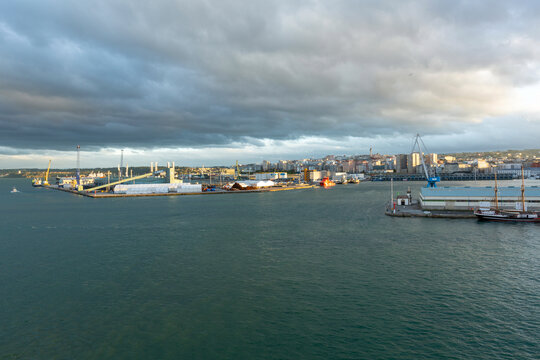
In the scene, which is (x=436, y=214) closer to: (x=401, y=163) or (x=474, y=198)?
(x=474, y=198)

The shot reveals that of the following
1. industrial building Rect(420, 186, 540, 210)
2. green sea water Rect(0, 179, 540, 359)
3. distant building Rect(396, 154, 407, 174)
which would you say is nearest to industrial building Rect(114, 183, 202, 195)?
green sea water Rect(0, 179, 540, 359)

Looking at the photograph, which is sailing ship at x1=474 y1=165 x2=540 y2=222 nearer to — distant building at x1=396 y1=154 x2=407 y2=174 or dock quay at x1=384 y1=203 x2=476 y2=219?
dock quay at x1=384 y1=203 x2=476 y2=219

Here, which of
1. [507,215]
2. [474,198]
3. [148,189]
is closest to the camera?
[507,215]

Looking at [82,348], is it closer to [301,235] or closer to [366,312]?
[366,312]

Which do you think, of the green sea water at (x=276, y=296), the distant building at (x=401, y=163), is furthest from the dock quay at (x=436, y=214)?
the distant building at (x=401, y=163)

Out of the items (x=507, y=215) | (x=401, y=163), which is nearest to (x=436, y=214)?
(x=507, y=215)

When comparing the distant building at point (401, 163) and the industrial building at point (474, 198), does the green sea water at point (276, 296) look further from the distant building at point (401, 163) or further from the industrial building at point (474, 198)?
the distant building at point (401, 163)

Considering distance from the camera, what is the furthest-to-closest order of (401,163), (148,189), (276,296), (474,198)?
(401,163)
(148,189)
(474,198)
(276,296)
